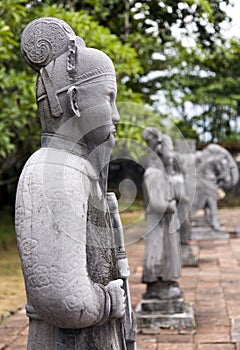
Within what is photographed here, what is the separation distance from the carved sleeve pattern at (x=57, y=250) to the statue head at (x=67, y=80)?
Result: 0.21m

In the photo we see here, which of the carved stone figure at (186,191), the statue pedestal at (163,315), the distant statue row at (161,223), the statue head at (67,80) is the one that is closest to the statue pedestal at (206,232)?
the carved stone figure at (186,191)

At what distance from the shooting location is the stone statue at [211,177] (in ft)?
41.0

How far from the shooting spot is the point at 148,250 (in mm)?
5902

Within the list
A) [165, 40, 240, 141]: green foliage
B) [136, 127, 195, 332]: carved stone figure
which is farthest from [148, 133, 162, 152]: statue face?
[165, 40, 240, 141]: green foliage

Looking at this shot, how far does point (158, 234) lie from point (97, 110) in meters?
3.71

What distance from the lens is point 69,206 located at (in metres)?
2.15

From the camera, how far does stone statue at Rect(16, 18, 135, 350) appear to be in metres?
2.12

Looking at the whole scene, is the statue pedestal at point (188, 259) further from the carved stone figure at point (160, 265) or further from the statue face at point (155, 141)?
the carved stone figure at point (160, 265)

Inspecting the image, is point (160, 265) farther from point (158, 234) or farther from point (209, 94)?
point (209, 94)

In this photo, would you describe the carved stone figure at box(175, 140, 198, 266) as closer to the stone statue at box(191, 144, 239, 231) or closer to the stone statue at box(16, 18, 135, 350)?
the stone statue at box(191, 144, 239, 231)

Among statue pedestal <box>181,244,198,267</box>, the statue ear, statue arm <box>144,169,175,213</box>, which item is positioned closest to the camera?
the statue ear

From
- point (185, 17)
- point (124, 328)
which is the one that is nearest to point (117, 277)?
point (124, 328)

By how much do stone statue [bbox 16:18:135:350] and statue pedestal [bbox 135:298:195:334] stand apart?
3247mm

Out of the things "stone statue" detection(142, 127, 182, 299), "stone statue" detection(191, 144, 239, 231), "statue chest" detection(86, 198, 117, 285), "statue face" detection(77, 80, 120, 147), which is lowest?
"stone statue" detection(191, 144, 239, 231)
